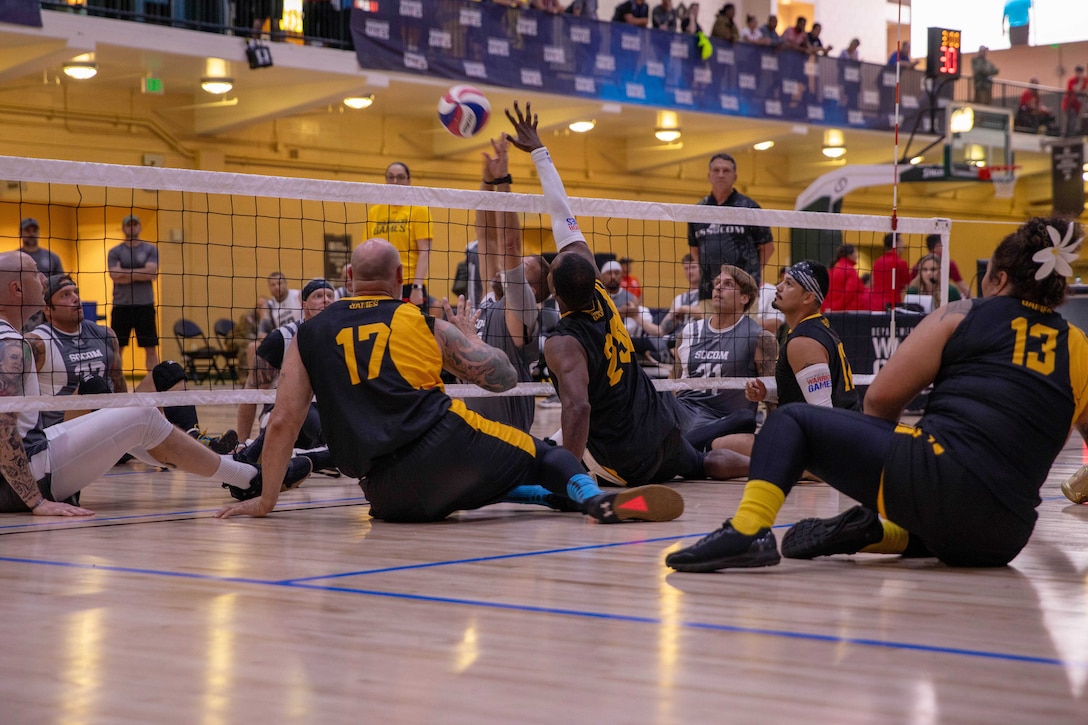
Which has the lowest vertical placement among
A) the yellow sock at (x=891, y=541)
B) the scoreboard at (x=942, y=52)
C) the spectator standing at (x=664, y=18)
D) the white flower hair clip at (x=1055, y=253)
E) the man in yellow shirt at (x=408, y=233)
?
the yellow sock at (x=891, y=541)

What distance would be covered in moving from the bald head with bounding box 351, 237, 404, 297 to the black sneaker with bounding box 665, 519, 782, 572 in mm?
1951

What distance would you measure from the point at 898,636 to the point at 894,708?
0.64 metres

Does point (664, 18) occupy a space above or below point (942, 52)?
above

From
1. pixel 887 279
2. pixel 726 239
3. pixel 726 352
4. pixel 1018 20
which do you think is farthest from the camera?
pixel 1018 20

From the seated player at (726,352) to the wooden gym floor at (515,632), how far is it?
2.93 m

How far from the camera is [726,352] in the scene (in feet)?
24.9

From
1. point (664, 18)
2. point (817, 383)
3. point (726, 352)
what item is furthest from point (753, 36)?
point (817, 383)

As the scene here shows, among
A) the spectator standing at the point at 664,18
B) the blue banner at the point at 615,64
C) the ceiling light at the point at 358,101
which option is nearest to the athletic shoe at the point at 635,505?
the blue banner at the point at 615,64

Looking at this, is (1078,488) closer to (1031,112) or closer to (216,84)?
(216,84)

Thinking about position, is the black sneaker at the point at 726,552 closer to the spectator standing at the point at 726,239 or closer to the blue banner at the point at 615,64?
the spectator standing at the point at 726,239

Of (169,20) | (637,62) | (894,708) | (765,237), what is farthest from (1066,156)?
(894,708)

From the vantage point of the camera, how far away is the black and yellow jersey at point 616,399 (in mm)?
5738

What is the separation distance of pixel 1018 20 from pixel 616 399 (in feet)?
103

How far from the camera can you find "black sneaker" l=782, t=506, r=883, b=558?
12.8 ft
